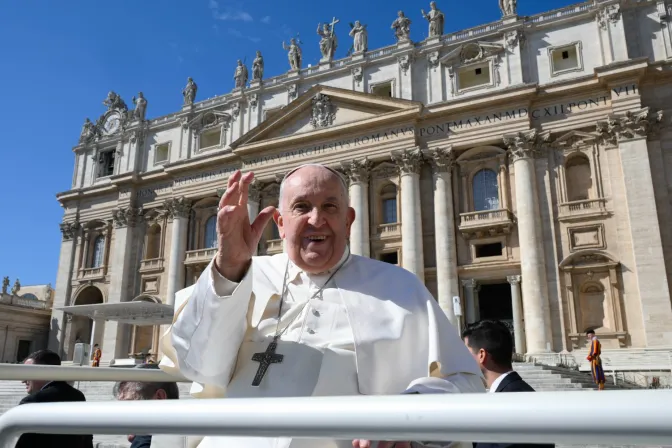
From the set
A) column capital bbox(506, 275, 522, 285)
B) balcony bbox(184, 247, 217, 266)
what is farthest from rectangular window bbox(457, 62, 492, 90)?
balcony bbox(184, 247, 217, 266)

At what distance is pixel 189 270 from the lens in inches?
989

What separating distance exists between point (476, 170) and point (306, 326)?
19418 millimetres

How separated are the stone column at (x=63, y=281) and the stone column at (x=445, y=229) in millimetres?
20207

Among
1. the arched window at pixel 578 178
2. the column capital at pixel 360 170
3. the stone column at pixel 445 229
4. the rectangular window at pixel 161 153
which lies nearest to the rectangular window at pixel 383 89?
the column capital at pixel 360 170

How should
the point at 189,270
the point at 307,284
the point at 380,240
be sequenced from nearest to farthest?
the point at 307,284 → the point at 380,240 → the point at 189,270

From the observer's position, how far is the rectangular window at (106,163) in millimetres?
30281

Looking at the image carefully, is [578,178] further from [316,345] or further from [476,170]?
[316,345]

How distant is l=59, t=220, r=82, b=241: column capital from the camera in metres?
29.3

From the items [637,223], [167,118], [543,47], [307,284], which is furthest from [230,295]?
[167,118]

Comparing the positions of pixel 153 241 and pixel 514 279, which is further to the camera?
pixel 153 241

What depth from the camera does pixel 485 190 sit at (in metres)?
20.2

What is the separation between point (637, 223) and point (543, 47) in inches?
317

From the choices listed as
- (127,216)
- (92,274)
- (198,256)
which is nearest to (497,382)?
(198,256)

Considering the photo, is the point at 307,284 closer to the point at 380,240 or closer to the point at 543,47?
the point at 380,240
